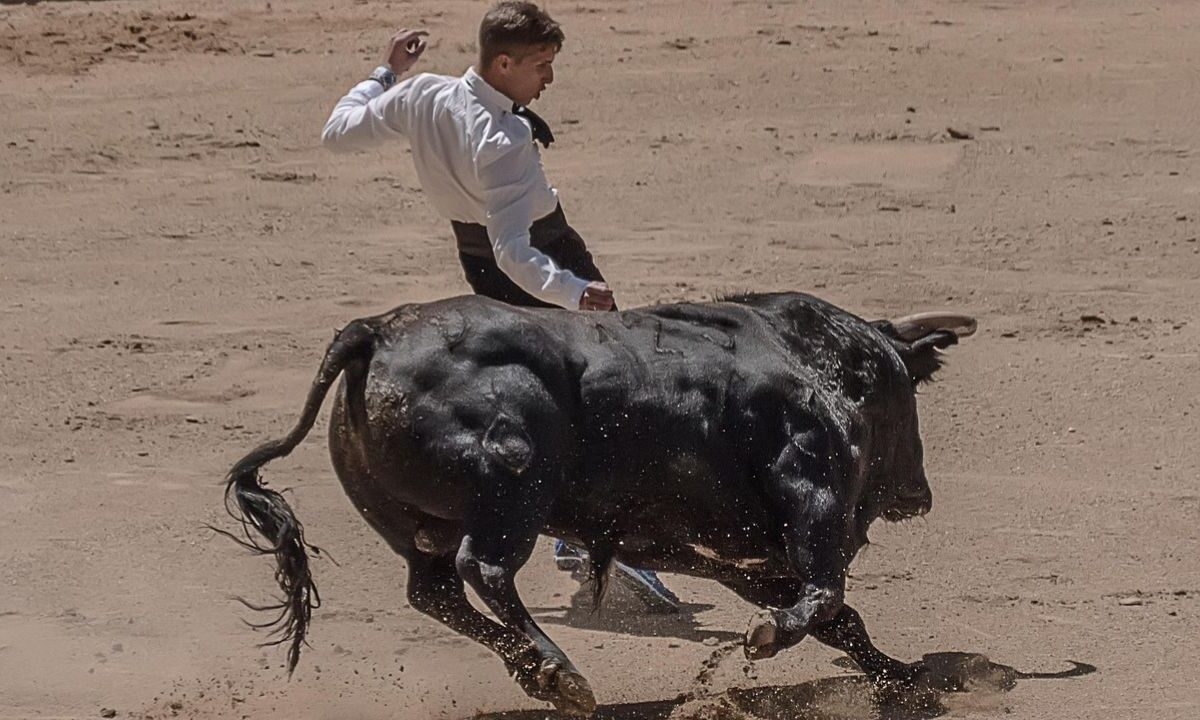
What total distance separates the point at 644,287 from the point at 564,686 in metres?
4.85

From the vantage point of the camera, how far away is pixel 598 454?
5.39 meters

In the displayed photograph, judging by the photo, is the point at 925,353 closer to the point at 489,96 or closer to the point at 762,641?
the point at 762,641

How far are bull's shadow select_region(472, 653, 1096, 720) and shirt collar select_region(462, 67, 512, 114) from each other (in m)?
1.66

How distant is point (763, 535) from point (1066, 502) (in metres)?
2.17

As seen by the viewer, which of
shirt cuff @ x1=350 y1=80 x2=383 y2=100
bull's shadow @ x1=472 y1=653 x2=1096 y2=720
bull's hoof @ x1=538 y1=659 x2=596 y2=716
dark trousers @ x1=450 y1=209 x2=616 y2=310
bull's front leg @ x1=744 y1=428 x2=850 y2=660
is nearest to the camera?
bull's hoof @ x1=538 y1=659 x2=596 y2=716

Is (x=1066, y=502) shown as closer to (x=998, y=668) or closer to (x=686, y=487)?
(x=998, y=668)

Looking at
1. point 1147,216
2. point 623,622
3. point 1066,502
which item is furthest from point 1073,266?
point 623,622

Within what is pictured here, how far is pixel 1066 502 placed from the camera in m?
7.46

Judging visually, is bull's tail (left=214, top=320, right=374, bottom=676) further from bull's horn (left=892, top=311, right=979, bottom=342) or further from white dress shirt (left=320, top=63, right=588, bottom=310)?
bull's horn (left=892, top=311, right=979, bottom=342)

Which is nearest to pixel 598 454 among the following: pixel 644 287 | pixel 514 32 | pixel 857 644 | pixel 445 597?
pixel 445 597

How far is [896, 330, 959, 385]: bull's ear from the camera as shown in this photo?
617 centimetres

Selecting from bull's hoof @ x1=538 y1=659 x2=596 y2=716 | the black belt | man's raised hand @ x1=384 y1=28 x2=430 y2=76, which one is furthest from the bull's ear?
man's raised hand @ x1=384 y1=28 x2=430 y2=76

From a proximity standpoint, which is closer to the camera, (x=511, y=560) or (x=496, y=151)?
(x=511, y=560)

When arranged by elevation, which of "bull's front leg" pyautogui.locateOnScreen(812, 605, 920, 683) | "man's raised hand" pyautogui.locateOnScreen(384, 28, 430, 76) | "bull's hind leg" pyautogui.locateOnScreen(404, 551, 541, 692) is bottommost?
"bull's front leg" pyautogui.locateOnScreen(812, 605, 920, 683)
